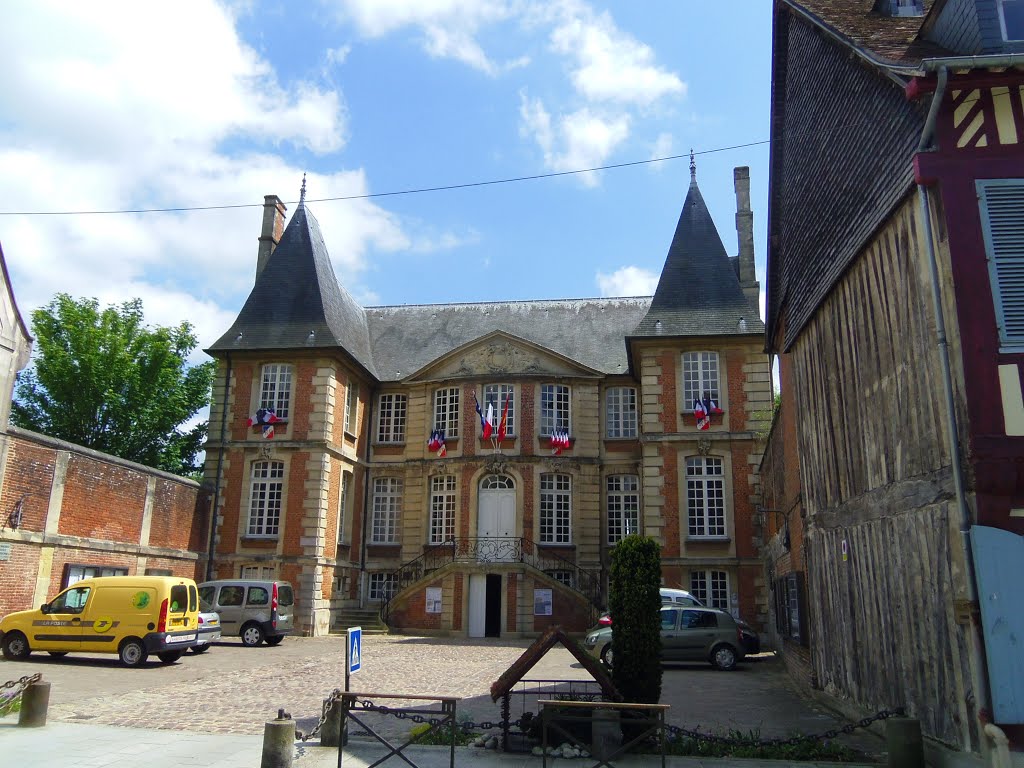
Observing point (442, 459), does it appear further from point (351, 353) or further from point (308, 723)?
point (308, 723)

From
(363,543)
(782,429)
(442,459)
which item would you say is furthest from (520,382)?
(782,429)

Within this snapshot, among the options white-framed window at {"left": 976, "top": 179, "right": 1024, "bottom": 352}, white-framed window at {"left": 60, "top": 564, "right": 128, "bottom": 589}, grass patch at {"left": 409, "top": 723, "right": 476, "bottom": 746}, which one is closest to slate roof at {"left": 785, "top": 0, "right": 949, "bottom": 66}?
white-framed window at {"left": 976, "top": 179, "right": 1024, "bottom": 352}

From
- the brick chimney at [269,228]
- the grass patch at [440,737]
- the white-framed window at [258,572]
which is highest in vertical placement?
the brick chimney at [269,228]

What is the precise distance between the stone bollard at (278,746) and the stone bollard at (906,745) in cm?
507

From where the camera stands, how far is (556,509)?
25562mm

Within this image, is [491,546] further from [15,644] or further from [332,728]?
[332,728]

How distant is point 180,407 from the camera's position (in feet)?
116

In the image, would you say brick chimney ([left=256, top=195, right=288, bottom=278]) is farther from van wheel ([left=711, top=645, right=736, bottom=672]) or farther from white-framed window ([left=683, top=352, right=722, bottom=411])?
van wheel ([left=711, top=645, right=736, bottom=672])

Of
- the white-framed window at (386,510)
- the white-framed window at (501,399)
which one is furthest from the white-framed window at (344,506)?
the white-framed window at (501,399)

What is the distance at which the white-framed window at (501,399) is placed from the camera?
1026 inches

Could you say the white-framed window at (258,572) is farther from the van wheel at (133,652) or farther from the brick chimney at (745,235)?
the brick chimney at (745,235)

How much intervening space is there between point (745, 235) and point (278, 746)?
24.4m

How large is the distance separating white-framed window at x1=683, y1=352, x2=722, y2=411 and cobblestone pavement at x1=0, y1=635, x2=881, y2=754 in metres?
7.83

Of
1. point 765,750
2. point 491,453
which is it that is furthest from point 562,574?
point 765,750
